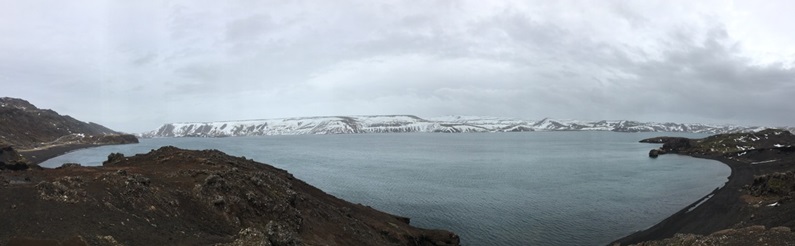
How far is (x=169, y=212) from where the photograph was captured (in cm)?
2586

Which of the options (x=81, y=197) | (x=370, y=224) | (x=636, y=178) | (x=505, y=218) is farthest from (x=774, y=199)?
(x=81, y=197)

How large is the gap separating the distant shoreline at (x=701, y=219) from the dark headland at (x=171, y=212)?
22.1 meters

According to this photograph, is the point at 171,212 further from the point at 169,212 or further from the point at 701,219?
the point at 701,219

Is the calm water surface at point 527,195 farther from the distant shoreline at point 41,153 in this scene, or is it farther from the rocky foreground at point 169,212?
the distant shoreline at point 41,153

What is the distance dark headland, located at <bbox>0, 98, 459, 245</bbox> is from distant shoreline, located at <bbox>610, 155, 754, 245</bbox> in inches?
868

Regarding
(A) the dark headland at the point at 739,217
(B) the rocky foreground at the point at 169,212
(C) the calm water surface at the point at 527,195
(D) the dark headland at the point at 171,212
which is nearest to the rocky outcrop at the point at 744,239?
(A) the dark headland at the point at 739,217

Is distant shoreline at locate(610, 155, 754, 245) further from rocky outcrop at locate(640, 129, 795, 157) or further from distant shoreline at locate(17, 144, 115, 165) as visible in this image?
distant shoreline at locate(17, 144, 115, 165)

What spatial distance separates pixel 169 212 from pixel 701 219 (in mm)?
57557

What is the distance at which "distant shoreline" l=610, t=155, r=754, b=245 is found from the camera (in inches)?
1819

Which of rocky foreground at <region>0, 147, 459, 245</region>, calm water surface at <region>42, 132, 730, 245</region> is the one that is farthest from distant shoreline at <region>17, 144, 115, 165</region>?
rocky foreground at <region>0, 147, 459, 245</region>

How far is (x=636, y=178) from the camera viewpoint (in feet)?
323

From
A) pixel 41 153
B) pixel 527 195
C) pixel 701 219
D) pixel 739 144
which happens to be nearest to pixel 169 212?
pixel 701 219

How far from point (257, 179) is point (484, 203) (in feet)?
128

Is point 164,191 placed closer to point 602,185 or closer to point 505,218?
point 505,218
